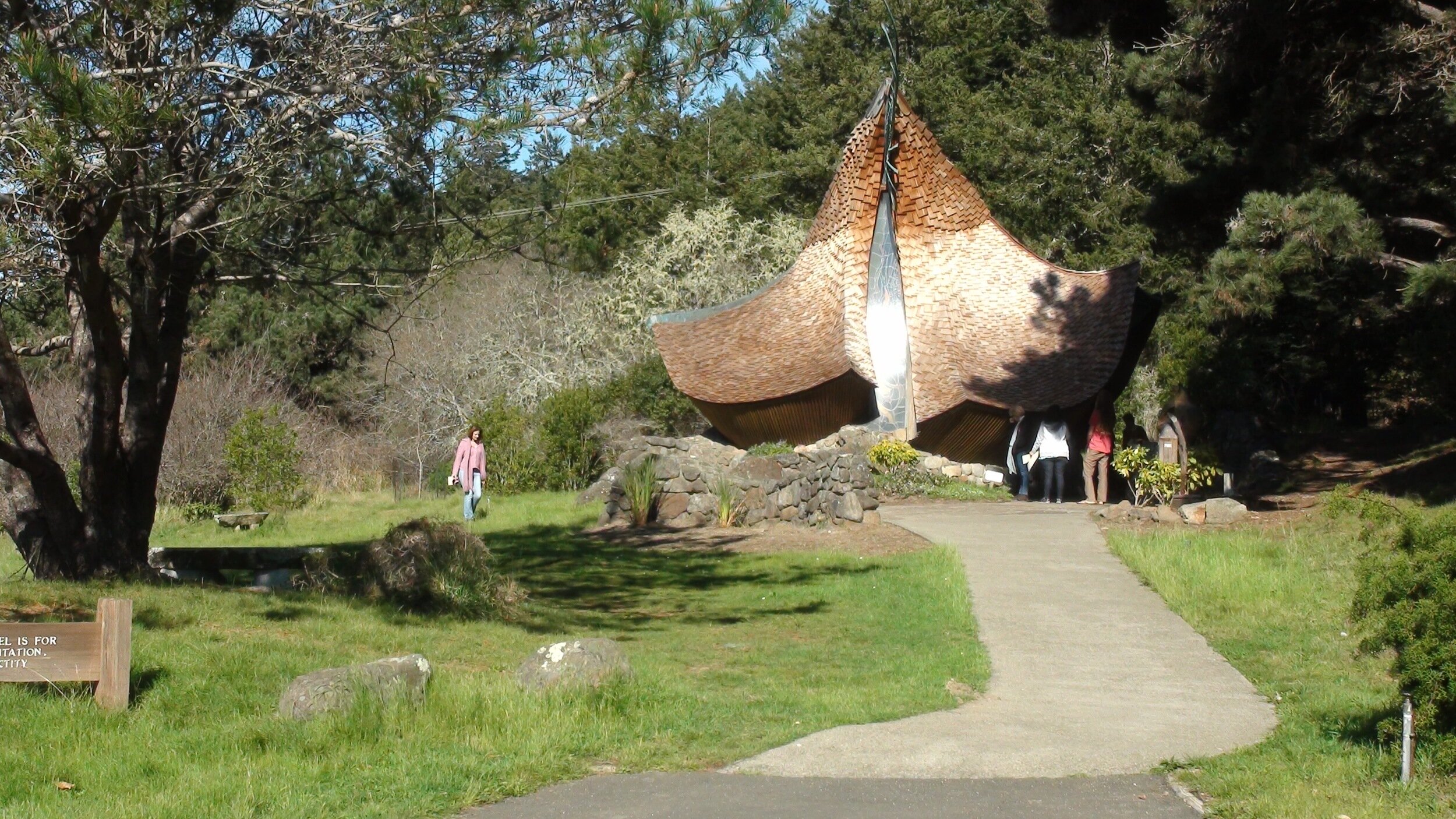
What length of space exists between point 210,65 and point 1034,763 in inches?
268

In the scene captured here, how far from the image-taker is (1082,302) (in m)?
23.8

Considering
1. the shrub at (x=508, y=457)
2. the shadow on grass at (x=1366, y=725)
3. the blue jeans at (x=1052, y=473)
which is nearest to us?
the shadow on grass at (x=1366, y=725)

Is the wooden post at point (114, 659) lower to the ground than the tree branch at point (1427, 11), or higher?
lower

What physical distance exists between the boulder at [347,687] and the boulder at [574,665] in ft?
2.02

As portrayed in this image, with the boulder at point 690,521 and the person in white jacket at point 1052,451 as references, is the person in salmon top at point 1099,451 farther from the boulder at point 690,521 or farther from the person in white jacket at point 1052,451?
the boulder at point 690,521

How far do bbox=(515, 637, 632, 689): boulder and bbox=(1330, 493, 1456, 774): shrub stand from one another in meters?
3.71

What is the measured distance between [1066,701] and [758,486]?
34.1ft

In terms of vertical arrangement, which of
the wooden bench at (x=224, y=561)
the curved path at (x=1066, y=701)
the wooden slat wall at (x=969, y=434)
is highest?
the wooden slat wall at (x=969, y=434)

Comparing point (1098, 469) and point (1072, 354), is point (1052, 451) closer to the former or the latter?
point (1098, 469)

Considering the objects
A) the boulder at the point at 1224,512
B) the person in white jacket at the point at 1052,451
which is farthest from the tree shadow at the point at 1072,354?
the boulder at the point at 1224,512

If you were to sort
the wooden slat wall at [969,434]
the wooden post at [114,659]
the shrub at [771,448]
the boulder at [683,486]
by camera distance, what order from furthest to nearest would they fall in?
1. the wooden slat wall at [969,434]
2. the shrub at [771,448]
3. the boulder at [683,486]
4. the wooden post at [114,659]

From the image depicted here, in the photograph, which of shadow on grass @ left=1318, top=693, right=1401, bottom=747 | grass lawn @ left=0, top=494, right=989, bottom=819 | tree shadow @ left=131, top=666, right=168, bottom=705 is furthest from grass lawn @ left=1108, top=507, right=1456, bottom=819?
tree shadow @ left=131, top=666, right=168, bottom=705

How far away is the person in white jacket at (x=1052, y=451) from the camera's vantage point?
20594 mm

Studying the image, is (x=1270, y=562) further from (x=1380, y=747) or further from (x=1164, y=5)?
(x=1164, y=5)
